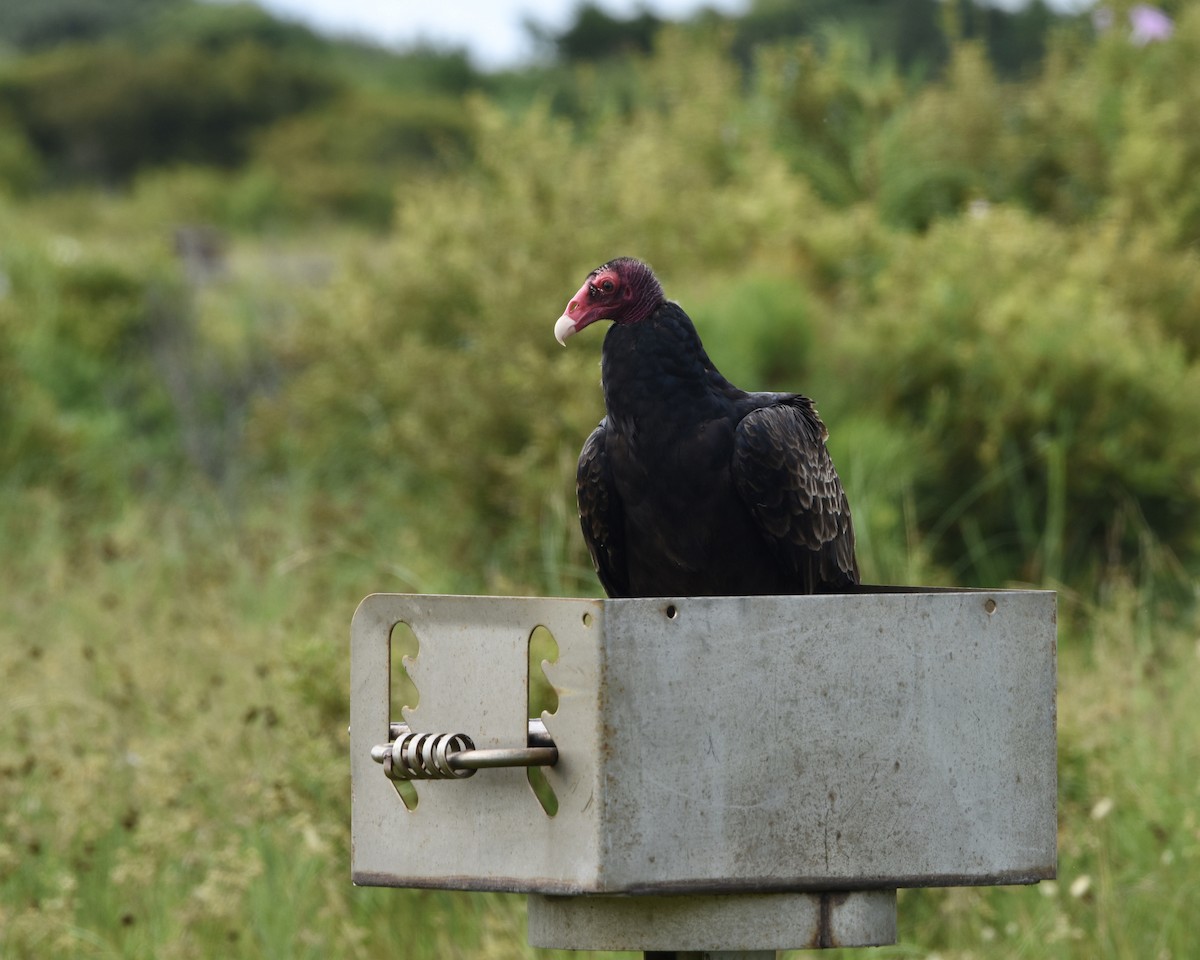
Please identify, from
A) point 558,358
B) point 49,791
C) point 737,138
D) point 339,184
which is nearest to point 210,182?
point 339,184

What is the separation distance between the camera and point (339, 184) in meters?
23.8

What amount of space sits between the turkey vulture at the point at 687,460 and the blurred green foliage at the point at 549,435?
41.2 inches

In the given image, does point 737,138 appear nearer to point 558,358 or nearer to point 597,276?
point 558,358

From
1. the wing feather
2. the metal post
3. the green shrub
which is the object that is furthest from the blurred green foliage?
the metal post

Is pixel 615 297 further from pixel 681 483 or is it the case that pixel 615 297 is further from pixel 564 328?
pixel 681 483

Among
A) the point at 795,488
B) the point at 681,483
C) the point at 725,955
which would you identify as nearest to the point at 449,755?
the point at 725,955

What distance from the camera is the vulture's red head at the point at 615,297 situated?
2.87m

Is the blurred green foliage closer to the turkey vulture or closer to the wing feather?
the wing feather

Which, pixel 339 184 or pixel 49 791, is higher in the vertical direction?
pixel 339 184

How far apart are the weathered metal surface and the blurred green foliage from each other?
135 centimetres

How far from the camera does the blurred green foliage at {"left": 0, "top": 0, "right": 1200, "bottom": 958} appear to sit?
388cm

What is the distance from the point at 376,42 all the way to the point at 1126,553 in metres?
34.8

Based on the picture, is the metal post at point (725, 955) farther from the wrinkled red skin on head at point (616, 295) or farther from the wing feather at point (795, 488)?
the wrinkled red skin on head at point (616, 295)

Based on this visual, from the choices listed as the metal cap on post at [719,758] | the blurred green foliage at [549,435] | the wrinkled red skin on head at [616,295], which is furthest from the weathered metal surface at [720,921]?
the blurred green foliage at [549,435]
